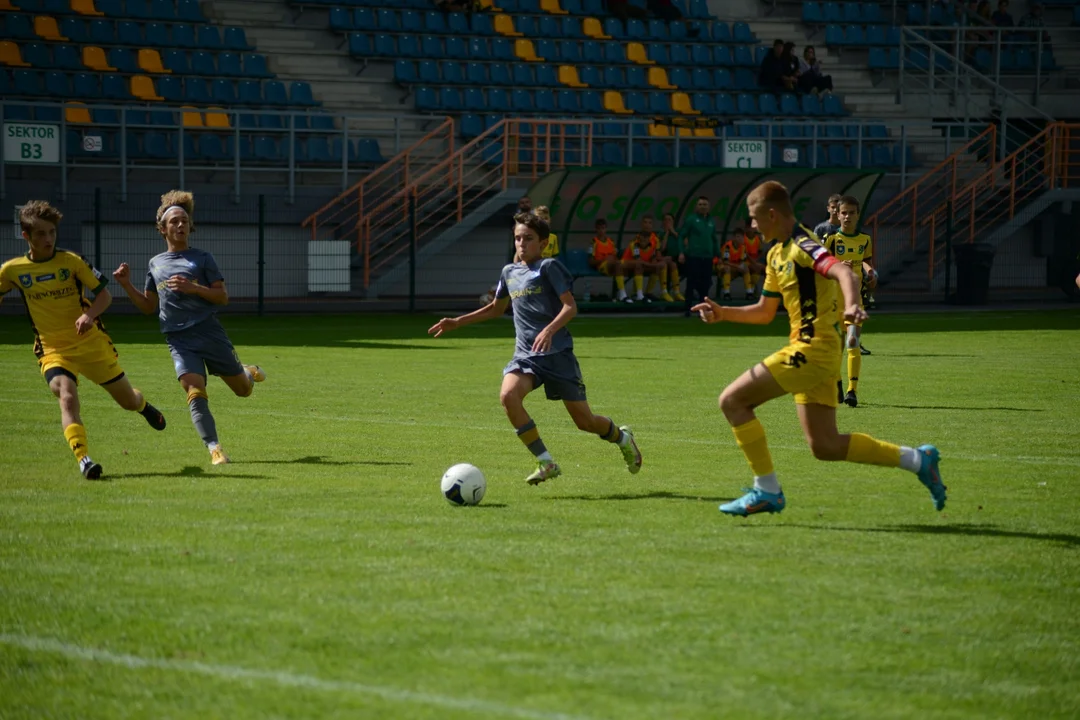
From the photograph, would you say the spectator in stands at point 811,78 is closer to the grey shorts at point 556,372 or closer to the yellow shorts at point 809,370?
the grey shorts at point 556,372

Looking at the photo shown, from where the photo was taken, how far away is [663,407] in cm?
1341

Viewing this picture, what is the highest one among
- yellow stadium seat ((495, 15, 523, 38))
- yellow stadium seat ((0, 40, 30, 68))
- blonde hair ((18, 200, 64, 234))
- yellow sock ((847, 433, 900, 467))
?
yellow stadium seat ((495, 15, 523, 38))

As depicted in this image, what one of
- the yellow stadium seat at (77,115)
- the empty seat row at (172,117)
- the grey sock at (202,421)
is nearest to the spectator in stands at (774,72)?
the empty seat row at (172,117)

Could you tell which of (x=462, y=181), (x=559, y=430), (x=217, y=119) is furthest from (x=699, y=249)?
(x=559, y=430)

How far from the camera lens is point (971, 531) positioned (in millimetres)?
7414

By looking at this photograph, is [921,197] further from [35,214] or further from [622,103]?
[35,214]

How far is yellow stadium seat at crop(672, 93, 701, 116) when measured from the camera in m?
33.9

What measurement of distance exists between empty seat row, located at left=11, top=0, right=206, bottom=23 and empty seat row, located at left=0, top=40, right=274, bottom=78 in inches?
39.3

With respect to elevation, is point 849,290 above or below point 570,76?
below

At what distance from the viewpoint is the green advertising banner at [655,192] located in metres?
27.6

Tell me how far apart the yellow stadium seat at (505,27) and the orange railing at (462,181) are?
3654 mm

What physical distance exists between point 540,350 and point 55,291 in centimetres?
340

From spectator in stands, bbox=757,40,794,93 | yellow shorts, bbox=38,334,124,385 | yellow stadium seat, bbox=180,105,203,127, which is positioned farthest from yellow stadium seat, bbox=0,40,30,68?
yellow shorts, bbox=38,334,124,385

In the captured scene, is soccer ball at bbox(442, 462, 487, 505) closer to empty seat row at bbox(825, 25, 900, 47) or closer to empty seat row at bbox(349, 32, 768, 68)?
empty seat row at bbox(349, 32, 768, 68)
